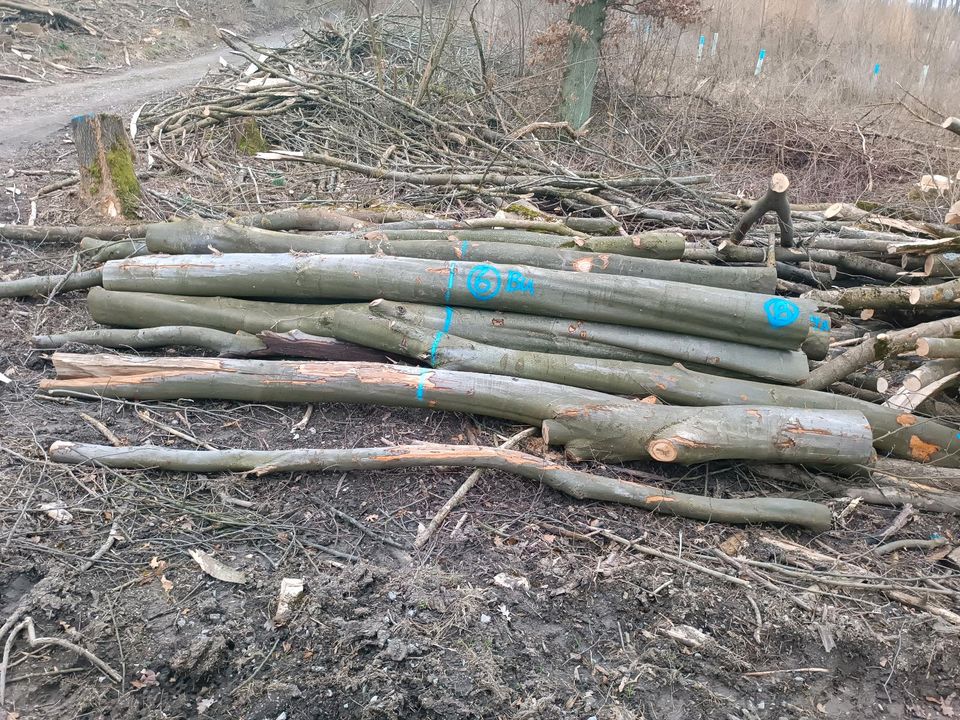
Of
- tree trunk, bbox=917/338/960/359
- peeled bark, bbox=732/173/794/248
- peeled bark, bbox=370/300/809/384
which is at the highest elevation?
peeled bark, bbox=732/173/794/248

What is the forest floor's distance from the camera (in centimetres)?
264

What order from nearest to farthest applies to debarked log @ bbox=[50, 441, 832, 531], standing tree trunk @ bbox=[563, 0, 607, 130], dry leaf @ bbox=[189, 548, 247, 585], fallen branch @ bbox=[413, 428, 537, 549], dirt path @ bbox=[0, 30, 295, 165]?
dry leaf @ bbox=[189, 548, 247, 585] < fallen branch @ bbox=[413, 428, 537, 549] < debarked log @ bbox=[50, 441, 832, 531] < dirt path @ bbox=[0, 30, 295, 165] < standing tree trunk @ bbox=[563, 0, 607, 130]

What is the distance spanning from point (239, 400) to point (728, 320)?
3306mm

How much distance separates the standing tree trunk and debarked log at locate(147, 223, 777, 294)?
6.19 m

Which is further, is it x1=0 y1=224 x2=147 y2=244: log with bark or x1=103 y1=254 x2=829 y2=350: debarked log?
x1=0 y1=224 x2=147 y2=244: log with bark

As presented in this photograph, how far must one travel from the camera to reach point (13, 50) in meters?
12.0

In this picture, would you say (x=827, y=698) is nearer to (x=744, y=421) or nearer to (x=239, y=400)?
(x=744, y=421)

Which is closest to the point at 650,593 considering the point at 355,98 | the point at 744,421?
the point at 744,421

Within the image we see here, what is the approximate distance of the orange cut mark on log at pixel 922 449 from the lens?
13.8 feet

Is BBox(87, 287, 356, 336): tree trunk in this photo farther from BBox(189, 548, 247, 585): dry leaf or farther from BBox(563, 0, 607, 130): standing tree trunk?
BBox(563, 0, 607, 130): standing tree trunk

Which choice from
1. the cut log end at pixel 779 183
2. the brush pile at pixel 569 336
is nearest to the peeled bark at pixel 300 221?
the brush pile at pixel 569 336

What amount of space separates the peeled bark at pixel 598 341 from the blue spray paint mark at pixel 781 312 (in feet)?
0.88

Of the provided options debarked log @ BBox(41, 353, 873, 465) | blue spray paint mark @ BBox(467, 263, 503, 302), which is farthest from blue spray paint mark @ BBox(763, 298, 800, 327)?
blue spray paint mark @ BBox(467, 263, 503, 302)

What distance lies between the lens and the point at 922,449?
4203 mm
